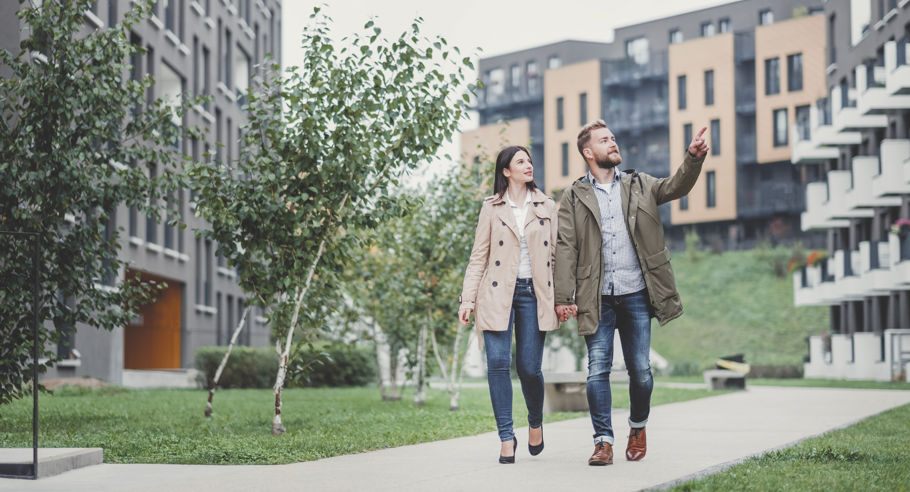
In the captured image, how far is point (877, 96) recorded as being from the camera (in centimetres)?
3806

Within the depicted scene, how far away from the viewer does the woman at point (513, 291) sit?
7.57 m

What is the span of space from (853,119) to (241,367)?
24532 mm

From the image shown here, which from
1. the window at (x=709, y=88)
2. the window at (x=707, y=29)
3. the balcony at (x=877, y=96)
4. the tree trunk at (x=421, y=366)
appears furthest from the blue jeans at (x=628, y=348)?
the window at (x=707, y=29)

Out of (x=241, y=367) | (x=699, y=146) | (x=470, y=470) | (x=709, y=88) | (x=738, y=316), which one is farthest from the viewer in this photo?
(x=709, y=88)

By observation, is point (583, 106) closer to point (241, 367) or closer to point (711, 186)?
point (711, 186)

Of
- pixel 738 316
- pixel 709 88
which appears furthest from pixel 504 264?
pixel 709 88

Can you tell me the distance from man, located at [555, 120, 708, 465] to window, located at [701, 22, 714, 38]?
232 ft

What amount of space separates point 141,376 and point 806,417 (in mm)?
21466

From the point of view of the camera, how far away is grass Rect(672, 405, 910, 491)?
6.42 m

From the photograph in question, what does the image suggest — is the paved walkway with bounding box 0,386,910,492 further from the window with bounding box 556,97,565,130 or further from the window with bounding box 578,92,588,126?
the window with bounding box 556,97,565,130

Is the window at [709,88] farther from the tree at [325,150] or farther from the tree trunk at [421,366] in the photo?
the tree at [325,150]

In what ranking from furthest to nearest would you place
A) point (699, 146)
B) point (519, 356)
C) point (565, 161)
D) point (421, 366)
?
point (565, 161) < point (421, 366) < point (519, 356) < point (699, 146)

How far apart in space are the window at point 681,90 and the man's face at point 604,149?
214ft

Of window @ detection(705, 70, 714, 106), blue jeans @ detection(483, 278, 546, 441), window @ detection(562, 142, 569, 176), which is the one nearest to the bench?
blue jeans @ detection(483, 278, 546, 441)
